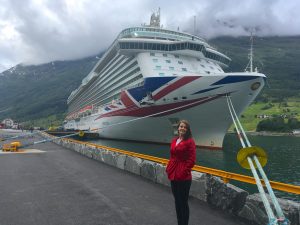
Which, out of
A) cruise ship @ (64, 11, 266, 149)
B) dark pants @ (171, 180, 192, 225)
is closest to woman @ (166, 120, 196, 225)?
dark pants @ (171, 180, 192, 225)

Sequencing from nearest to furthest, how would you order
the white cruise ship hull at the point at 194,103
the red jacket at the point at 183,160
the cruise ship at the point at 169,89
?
the red jacket at the point at 183,160 < the white cruise ship hull at the point at 194,103 < the cruise ship at the point at 169,89

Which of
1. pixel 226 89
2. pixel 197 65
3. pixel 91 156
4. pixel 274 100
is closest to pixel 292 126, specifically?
pixel 274 100

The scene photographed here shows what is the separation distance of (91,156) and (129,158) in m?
5.23

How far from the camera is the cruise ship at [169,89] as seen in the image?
2445 centimetres

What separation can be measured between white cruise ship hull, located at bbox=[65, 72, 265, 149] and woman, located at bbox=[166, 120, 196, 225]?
1705 centimetres

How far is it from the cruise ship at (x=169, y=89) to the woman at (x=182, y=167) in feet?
53.7

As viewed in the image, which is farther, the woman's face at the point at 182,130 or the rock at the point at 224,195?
the rock at the point at 224,195

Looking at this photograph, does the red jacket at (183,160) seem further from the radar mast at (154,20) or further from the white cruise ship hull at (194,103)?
the radar mast at (154,20)

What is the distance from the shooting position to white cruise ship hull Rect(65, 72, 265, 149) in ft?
79.5

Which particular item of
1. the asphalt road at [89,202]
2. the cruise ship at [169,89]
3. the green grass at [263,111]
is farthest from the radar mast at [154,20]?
the green grass at [263,111]

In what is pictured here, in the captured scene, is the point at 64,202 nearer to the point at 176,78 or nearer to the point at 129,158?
the point at 129,158

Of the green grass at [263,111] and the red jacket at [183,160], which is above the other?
the green grass at [263,111]

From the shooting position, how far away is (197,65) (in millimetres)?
32438

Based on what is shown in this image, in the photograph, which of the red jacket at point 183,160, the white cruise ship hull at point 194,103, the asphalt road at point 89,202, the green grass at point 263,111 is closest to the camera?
the red jacket at point 183,160
